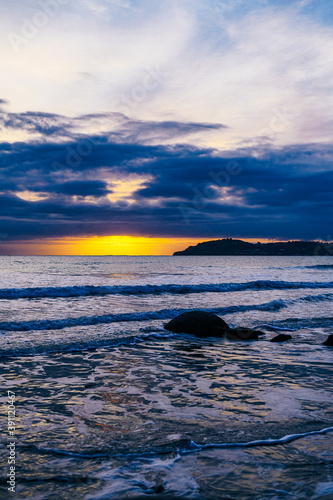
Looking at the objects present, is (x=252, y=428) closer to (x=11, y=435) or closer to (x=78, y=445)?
(x=78, y=445)

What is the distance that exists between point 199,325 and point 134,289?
16.5 metres

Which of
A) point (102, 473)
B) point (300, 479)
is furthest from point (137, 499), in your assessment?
point (300, 479)

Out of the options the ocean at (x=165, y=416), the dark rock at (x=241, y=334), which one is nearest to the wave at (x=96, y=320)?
the ocean at (x=165, y=416)

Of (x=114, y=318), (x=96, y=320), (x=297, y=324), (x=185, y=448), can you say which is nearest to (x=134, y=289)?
(x=114, y=318)

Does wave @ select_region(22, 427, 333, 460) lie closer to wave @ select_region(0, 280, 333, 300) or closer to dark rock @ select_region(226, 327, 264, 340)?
dark rock @ select_region(226, 327, 264, 340)

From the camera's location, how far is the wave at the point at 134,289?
84.0 ft

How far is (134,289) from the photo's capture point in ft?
97.7

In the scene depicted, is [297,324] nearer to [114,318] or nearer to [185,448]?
[114,318]

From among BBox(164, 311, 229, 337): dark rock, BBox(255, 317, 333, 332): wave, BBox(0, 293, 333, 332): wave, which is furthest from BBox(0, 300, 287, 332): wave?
BBox(255, 317, 333, 332): wave

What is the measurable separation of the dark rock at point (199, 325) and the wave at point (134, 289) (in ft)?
46.5

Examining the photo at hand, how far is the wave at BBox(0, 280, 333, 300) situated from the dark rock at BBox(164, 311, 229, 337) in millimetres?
14170

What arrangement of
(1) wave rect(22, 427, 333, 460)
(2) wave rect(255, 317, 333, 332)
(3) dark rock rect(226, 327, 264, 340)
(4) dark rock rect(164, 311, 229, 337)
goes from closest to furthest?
(1) wave rect(22, 427, 333, 460), (3) dark rock rect(226, 327, 264, 340), (4) dark rock rect(164, 311, 229, 337), (2) wave rect(255, 317, 333, 332)

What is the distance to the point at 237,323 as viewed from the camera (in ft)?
53.1

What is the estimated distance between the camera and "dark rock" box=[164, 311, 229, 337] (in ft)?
44.3
